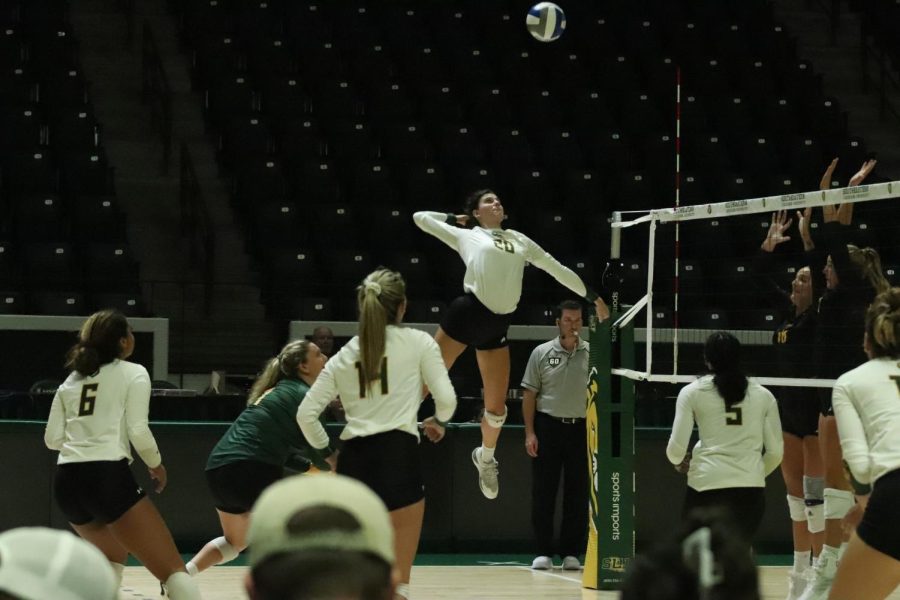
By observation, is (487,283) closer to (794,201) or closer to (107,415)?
(794,201)

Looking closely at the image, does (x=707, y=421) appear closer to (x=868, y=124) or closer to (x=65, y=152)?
(x=65, y=152)

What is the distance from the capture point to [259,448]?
7.11 m

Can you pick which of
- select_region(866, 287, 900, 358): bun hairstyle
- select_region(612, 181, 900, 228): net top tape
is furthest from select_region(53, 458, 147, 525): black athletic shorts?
select_region(612, 181, 900, 228): net top tape

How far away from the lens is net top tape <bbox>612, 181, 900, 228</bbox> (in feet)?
22.8

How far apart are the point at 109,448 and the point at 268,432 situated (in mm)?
1302

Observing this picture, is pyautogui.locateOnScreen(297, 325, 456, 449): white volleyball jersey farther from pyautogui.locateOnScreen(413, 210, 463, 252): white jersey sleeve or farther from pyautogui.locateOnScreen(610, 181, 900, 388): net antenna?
pyautogui.locateOnScreen(610, 181, 900, 388): net antenna

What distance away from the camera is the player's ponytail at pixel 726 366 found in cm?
673

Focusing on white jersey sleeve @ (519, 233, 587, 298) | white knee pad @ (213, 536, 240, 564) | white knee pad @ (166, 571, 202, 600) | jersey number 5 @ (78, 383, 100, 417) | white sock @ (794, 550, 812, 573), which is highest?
white jersey sleeve @ (519, 233, 587, 298)

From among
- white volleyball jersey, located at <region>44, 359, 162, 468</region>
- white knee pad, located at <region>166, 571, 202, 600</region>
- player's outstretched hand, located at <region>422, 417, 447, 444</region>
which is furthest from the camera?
player's outstretched hand, located at <region>422, 417, 447, 444</region>

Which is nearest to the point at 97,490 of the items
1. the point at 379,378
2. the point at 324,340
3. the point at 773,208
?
the point at 379,378

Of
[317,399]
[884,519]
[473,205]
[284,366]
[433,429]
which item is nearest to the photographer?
[884,519]

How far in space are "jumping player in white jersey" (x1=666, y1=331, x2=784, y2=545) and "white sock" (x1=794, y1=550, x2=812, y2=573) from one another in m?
1.25

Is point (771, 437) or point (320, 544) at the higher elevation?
point (320, 544)

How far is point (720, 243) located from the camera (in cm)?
1435
